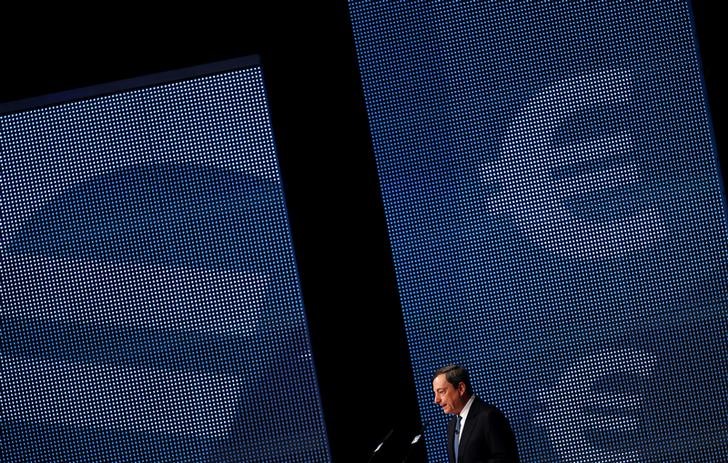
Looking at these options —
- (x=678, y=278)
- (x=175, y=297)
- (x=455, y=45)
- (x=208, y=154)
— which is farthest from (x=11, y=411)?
(x=678, y=278)

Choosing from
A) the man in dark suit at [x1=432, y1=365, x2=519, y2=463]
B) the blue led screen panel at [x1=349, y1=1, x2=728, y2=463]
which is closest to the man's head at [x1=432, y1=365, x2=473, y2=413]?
the man in dark suit at [x1=432, y1=365, x2=519, y2=463]

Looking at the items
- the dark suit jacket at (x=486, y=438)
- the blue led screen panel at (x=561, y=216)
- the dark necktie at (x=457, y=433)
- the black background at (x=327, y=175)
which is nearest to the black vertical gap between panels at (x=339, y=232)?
the black background at (x=327, y=175)

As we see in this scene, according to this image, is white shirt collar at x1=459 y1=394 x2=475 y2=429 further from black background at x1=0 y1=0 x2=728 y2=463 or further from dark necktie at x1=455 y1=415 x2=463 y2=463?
black background at x1=0 y1=0 x2=728 y2=463

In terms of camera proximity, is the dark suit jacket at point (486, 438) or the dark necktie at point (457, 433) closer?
the dark suit jacket at point (486, 438)

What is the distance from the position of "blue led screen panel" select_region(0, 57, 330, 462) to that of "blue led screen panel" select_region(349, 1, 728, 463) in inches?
33.0

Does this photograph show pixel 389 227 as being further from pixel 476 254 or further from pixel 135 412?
pixel 135 412

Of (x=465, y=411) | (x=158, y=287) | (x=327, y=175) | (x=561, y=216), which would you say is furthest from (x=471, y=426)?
(x=158, y=287)

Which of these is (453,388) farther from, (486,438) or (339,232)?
(339,232)

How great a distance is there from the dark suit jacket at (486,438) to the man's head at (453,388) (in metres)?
0.08

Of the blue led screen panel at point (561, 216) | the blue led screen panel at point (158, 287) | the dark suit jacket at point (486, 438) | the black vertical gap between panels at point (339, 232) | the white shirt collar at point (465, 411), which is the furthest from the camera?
the blue led screen panel at point (158, 287)

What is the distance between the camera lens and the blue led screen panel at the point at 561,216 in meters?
4.62

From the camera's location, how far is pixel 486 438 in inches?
133

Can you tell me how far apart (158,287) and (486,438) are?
8.25 feet

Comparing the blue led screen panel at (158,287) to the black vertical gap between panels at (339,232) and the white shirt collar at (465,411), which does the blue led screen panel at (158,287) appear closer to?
the black vertical gap between panels at (339,232)
